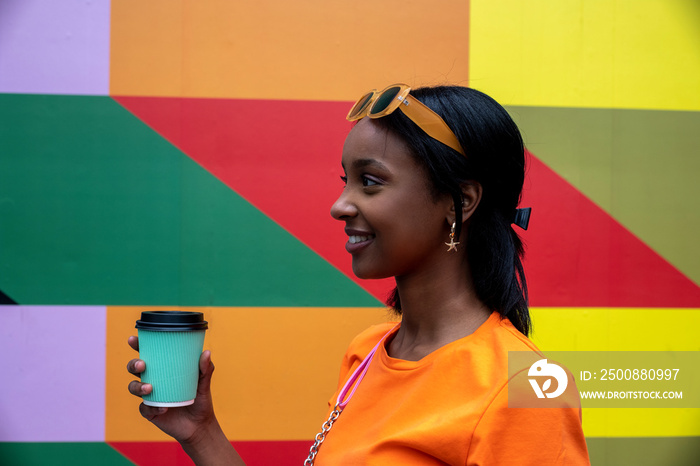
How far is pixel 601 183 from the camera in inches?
90.6

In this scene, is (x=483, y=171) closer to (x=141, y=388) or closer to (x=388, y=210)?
(x=388, y=210)

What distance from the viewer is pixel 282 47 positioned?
7.28 ft

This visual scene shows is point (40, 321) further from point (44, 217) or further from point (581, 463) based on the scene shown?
point (581, 463)

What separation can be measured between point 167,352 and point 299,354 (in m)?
1.05

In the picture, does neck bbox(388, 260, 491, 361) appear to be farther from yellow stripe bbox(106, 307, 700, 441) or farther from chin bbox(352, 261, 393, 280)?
yellow stripe bbox(106, 307, 700, 441)

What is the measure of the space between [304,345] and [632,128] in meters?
1.73

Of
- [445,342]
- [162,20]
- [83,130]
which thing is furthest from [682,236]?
[83,130]

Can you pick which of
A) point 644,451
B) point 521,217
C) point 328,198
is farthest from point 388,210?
point 644,451

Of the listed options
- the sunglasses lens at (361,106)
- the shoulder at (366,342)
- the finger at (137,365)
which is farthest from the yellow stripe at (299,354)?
the sunglasses lens at (361,106)

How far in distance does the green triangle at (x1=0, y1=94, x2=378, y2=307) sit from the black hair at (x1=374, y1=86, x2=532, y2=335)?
1139mm

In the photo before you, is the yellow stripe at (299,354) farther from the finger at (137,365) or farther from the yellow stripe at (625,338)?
the finger at (137,365)

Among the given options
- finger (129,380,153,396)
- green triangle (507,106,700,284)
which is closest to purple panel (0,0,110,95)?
finger (129,380,153,396)

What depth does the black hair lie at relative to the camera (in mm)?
1137

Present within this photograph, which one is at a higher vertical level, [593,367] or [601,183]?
[601,183]
